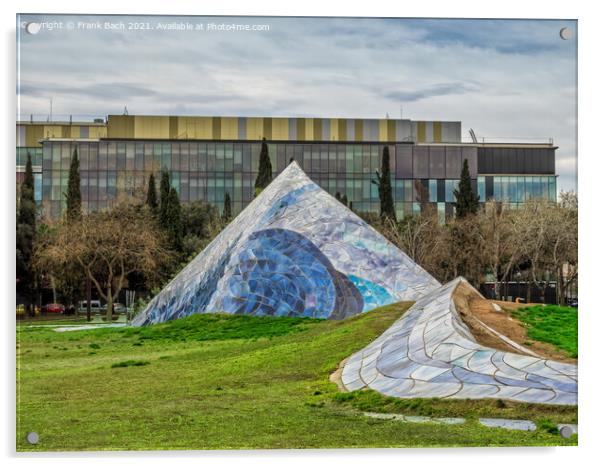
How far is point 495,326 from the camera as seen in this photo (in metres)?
20.3

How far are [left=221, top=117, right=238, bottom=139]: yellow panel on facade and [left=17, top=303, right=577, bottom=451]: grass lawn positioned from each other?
1143 cm

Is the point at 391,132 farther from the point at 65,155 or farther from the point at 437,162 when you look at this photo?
the point at 65,155

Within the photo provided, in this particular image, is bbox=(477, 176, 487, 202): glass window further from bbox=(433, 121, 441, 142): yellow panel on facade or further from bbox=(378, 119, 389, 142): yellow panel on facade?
bbox=(378, 119, 389, 142): yellow panel on facade

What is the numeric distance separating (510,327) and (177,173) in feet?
96.1

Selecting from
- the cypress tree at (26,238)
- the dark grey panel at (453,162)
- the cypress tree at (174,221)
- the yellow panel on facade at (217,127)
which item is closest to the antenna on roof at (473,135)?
the dark grey panel at (453,162)

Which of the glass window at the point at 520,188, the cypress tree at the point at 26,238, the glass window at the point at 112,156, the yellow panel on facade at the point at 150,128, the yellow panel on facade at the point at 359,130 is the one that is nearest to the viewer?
the cypress tree at the point at 26,238

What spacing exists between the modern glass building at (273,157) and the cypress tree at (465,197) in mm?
296

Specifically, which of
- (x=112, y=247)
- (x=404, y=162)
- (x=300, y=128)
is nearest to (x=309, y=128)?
(x=300, y=128)

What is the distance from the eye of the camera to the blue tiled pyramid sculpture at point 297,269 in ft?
86.6

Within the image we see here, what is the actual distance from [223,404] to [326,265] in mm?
9699

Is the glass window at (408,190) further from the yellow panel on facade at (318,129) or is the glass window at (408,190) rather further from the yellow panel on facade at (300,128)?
the yellow panel on facade at (300,128)

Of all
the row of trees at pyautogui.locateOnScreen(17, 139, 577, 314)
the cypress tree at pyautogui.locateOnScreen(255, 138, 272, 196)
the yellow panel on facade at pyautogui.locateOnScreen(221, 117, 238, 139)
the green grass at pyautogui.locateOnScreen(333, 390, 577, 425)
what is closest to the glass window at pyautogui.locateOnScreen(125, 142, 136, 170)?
the row of trees at pyautogui.locateOnScreen(17, 139, 577, 314)

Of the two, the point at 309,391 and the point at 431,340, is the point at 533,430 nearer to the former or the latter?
the point at 431,340
